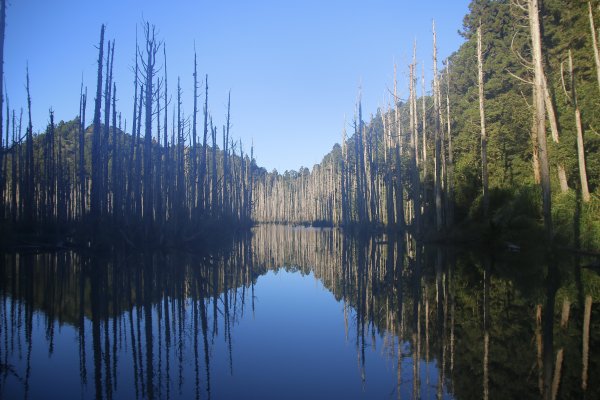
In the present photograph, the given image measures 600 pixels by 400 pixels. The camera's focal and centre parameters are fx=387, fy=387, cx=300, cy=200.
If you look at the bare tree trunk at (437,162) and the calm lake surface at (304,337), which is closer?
the calm lake surface at (304,337)

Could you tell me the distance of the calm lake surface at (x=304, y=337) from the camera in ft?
11.6

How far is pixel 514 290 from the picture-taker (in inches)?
280

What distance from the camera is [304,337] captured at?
5258mm

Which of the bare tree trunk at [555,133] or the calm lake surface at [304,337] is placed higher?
the bare tree trunk at [555,133]

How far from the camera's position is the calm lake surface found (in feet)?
11.6

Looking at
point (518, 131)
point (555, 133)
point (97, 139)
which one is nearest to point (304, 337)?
point (97, 139)

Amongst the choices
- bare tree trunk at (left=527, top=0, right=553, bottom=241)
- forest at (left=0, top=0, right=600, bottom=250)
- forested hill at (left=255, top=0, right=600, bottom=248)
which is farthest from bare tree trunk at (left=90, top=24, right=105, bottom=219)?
bare tree trunk at (left=527, top=0, right=553, bottom=241)

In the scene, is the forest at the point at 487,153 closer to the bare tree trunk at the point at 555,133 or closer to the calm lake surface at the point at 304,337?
the bare tree trunk at the point at 555,133

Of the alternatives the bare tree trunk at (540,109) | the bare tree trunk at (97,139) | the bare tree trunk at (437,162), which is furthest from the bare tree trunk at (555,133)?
the bare tree trunk at (97,139)

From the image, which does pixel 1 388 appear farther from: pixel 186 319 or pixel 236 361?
pixel 186 319

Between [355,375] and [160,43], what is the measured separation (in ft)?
62.0

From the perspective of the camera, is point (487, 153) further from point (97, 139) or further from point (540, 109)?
point (97, 139)

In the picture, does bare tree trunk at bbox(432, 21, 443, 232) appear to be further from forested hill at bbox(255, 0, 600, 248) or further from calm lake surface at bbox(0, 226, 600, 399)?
calm lake surface at bbox(0, 226, 600, 399)

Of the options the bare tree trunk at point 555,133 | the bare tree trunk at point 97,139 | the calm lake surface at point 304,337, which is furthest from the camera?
the bare tree trunk at point 97,139
